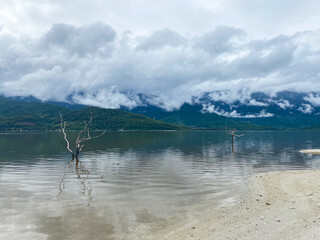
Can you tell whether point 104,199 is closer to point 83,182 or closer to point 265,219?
point 83,182

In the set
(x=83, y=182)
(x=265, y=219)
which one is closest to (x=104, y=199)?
(x=83, y=182)

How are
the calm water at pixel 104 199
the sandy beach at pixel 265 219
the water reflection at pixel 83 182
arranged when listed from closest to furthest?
the sandy beach at pixel 265 219, the calm water at pixel 104 199, the water reflection at pixel 83 182

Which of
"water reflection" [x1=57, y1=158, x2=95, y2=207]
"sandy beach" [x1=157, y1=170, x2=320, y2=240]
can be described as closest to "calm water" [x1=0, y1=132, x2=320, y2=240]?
"water reflection" [x1=57, y1=158, x2=95, y2=207]

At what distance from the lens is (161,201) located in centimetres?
2986

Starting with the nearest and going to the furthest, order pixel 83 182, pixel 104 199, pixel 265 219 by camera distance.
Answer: pixel 265 219
pixel 104 199
pixel 83 182

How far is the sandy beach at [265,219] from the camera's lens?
18.5m

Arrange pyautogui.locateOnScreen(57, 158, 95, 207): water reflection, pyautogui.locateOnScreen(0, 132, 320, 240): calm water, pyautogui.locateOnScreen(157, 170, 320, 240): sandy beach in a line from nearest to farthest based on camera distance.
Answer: pyautogui.locateOnScreen(157, 170, 320, 240): sandy beach < pyautogui.locateOnScreen(0, 132, 320, 240): calm water < pyautogui.locateOnScreen(57, 158, 95, 207): water reflection

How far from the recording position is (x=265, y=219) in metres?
21.5

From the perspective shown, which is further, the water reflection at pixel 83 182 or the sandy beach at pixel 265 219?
the water reflection at pixel 83 182

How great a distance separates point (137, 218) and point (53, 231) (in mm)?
7056

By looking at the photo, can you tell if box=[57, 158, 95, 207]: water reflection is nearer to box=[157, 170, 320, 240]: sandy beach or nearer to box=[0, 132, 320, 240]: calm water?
box=[0, 132, 320, 240]: calm water

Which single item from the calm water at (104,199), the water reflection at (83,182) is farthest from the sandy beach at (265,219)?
the water reflection at (83,182)

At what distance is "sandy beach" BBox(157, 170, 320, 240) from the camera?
60.5 feet

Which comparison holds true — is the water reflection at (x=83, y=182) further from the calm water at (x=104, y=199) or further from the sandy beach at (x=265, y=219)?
the sandy beach at (x=265, y=219)
